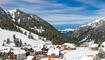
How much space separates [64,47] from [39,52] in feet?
90.1

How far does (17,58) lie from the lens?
7888 centimetres

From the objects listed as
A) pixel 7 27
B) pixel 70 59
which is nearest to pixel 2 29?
pixel 7 27

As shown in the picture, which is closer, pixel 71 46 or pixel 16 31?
pixel 71 46

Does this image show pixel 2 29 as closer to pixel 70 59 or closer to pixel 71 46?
pixel 71 46

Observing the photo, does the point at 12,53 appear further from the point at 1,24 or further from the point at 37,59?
the point at 1,24

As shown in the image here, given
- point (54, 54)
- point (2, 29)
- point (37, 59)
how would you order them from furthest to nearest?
1. point (2, 29)
2. point (54, 54)
3. point (37, 59)

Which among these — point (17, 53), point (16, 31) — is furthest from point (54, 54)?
point (16, 31)

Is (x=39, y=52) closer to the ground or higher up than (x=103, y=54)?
closer to the ground

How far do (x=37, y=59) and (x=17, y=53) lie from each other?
949 cm

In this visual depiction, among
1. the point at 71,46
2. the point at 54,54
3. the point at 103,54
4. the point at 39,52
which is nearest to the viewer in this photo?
the point at 103,54

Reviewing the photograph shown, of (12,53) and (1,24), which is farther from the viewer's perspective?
(1,24)

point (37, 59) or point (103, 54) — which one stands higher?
point (103, 54)

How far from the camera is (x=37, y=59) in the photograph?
7700cm

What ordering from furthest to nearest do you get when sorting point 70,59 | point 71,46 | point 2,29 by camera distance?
point 2,29 → point 71,46 → point 70,59
